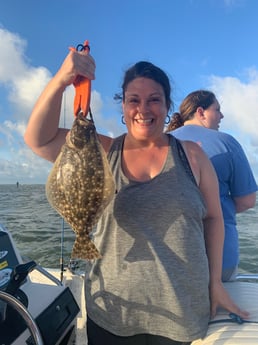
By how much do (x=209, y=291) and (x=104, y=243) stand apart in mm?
716

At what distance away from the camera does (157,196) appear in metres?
1.83

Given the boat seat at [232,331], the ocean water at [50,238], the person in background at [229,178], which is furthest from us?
the ocean water at [50,238]

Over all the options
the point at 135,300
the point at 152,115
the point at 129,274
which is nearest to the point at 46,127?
the point at 152,115

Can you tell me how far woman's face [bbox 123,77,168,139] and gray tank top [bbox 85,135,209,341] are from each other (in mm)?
246

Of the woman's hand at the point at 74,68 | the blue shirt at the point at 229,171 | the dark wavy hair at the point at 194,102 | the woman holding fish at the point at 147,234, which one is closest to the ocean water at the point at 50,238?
the dark wavy hair at the point at 194,102

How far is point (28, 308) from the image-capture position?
6.78 feet

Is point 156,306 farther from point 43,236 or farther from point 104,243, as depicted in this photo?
point 43,236

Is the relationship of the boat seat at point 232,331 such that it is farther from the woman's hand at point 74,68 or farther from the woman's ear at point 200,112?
the woman's ear at point 200,112

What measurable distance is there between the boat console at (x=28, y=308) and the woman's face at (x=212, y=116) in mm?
2043

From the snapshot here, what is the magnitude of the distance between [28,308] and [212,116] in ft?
7.82

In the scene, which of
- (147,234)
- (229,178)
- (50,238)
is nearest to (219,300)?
(147,234)

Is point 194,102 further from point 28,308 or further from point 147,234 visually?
point 28,308

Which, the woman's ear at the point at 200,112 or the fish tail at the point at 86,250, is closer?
the fish tail at the point at 86,250

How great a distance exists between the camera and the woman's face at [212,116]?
3.29 meters
